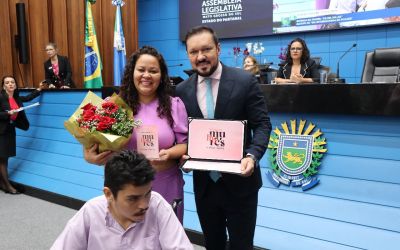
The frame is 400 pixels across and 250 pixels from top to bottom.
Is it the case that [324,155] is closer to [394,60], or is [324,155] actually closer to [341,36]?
[394,60]

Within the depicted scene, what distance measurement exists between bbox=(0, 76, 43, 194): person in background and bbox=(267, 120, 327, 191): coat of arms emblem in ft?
10.0

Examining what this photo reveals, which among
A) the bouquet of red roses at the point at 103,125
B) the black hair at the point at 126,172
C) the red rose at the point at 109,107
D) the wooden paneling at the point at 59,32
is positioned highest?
the wooden paneling at the point at 59,32

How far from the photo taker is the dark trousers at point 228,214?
59.8 inches

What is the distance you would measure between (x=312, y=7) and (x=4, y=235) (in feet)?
14.8

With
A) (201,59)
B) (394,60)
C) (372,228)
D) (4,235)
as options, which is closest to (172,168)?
(201,59)

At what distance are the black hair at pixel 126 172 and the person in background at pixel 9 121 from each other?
3453 mm

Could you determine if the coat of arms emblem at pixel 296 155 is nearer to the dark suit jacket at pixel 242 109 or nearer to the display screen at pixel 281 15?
the dark suit jacket at pixel 242 109

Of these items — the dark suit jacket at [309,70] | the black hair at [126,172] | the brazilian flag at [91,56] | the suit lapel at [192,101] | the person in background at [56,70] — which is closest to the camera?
the black hair at [126,172]

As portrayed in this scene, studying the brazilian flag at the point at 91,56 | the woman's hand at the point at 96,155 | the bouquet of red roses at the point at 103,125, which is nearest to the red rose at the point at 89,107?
the bouquet of red roses at the point at 103,125

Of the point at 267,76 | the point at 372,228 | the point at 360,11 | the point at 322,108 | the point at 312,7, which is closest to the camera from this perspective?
the point at 372,228

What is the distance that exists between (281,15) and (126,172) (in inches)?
186

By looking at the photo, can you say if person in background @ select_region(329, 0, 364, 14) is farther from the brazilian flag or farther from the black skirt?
the black skirt

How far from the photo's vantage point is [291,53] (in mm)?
3746

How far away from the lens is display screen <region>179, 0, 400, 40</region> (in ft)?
14.9
